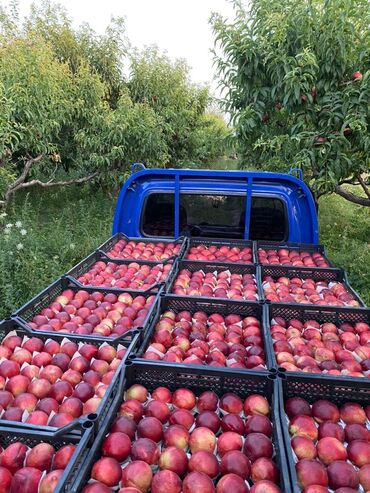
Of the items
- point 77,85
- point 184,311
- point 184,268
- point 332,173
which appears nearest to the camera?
point 184,311

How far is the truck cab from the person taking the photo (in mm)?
3656

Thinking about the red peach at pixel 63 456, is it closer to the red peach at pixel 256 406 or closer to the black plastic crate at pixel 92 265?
the red peach at pixel 256 406

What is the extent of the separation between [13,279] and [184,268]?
92.3 inches

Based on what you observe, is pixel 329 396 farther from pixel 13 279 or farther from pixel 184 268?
pixel 13 279

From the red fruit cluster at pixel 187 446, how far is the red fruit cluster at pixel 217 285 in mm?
1100

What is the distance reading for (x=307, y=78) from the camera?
4.38 meters

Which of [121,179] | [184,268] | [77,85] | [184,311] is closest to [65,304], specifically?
[184,311]

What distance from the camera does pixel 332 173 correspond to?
13.9 ft

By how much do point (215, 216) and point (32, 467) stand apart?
114 inches

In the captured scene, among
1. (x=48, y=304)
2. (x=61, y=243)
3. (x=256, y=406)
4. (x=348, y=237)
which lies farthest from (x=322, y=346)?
(x=348, y=237)

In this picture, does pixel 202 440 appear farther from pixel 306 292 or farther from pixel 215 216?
pixel 215 216

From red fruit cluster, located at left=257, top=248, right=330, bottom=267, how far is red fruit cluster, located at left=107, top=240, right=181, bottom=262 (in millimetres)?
810

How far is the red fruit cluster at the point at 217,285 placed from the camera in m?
2.80

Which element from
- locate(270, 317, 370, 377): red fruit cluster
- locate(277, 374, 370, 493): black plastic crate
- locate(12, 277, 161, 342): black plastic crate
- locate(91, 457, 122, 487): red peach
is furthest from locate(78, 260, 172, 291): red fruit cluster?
locate(91, 457, 122, 487): red peach
